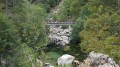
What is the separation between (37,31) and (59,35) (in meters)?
13.4

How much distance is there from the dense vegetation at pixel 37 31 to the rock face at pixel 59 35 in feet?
10.9

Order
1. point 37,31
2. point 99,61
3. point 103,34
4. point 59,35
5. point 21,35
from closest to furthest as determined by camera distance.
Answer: point 99,61, point 103,34, point 21,35, point 37,31, point 59,35

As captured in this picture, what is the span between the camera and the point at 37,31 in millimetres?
38969

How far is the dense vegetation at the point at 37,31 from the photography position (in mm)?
23547

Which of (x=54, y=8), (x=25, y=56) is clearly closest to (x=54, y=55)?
(x=25, y=56)

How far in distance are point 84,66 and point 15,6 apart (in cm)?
1621

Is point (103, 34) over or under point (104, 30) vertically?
under

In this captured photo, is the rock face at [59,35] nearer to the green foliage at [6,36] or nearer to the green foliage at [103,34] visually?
the green foliage at [103,34]

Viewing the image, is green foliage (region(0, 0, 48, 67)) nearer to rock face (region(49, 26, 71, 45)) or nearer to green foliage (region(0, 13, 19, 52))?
green foliage (region(0, 13, 19, 52))

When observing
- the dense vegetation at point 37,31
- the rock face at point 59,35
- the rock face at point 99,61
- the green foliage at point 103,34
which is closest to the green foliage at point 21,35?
the dense vegetation at point 37,31

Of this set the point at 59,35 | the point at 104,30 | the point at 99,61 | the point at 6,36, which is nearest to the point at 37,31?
the point at 104,30

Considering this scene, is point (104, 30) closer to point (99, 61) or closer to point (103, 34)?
point (103, 34)

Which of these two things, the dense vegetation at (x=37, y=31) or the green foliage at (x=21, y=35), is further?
the dense vegetation at (x=37, y=31)

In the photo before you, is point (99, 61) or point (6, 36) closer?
point (99, 61)
